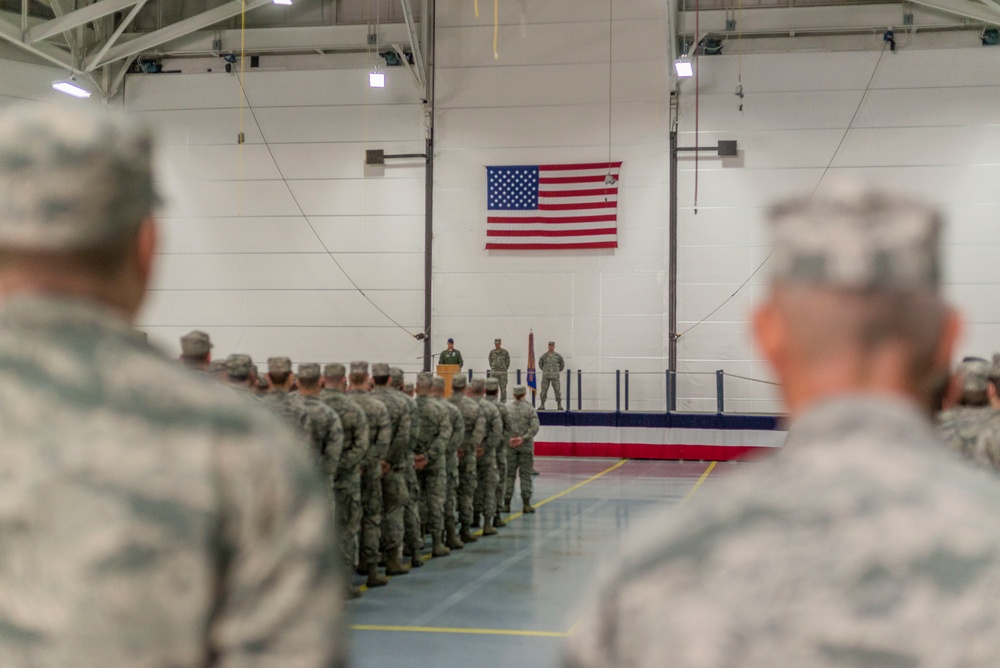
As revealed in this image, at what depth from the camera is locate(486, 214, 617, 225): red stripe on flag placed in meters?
24.8

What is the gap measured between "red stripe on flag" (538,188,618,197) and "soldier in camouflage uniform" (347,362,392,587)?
51.6ft

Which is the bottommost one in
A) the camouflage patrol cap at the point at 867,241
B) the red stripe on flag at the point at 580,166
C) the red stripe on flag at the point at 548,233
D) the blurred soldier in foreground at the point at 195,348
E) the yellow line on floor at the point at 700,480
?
the yellow line on floor at the point at 700,480

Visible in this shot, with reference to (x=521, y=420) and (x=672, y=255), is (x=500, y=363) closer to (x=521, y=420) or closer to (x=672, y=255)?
(x=672, y=255)

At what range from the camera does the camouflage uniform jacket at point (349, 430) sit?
29.1 ft

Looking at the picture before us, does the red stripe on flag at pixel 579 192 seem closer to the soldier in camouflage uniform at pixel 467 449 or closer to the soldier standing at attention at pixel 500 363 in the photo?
the soldier standing at attention at pixel 500 363

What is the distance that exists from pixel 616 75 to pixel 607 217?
351 cm

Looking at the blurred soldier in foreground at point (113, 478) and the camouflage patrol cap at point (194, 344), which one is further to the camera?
the camouflage patrol cap at point (194, 344)

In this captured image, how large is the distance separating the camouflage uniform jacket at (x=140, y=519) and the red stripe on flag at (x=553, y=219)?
23559mm

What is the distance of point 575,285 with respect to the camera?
981 inches

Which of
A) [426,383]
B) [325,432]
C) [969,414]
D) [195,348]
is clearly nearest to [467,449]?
[426,383]

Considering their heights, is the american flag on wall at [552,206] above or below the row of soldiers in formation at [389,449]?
above

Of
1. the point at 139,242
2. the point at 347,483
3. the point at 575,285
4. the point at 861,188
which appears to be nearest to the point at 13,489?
the point at 139,242

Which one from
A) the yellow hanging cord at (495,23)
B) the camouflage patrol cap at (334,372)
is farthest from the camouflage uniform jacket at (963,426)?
the yellow hanging cord at (495,23)

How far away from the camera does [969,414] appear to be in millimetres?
5680
